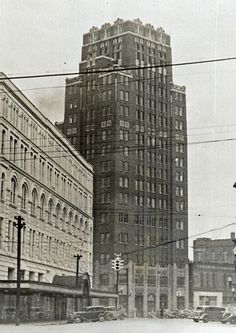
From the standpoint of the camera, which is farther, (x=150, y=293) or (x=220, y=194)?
(x=150, y=293)

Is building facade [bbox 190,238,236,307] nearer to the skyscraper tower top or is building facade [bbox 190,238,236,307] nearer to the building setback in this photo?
the building setback

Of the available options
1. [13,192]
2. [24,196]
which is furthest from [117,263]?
[13,192]

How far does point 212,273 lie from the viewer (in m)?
11.0

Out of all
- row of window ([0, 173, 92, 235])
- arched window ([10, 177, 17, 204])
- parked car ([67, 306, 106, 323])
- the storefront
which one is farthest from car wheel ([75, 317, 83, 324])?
arched window ([10, 177, 17, 204])

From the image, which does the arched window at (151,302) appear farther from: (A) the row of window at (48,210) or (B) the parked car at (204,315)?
(A) the row of window at (48,210)

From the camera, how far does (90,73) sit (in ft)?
30.8

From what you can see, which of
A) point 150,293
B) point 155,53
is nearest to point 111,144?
point 155,53

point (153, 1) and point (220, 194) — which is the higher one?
point (153, 1)

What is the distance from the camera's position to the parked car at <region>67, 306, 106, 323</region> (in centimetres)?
920

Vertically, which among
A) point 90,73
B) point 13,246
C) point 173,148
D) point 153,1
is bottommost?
point 13,246

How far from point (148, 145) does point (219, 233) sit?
1.37 m

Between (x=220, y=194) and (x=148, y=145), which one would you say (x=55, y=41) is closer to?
(x=148, y=145)

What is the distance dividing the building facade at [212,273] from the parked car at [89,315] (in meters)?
1.25

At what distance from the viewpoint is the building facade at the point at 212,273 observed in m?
9.88
